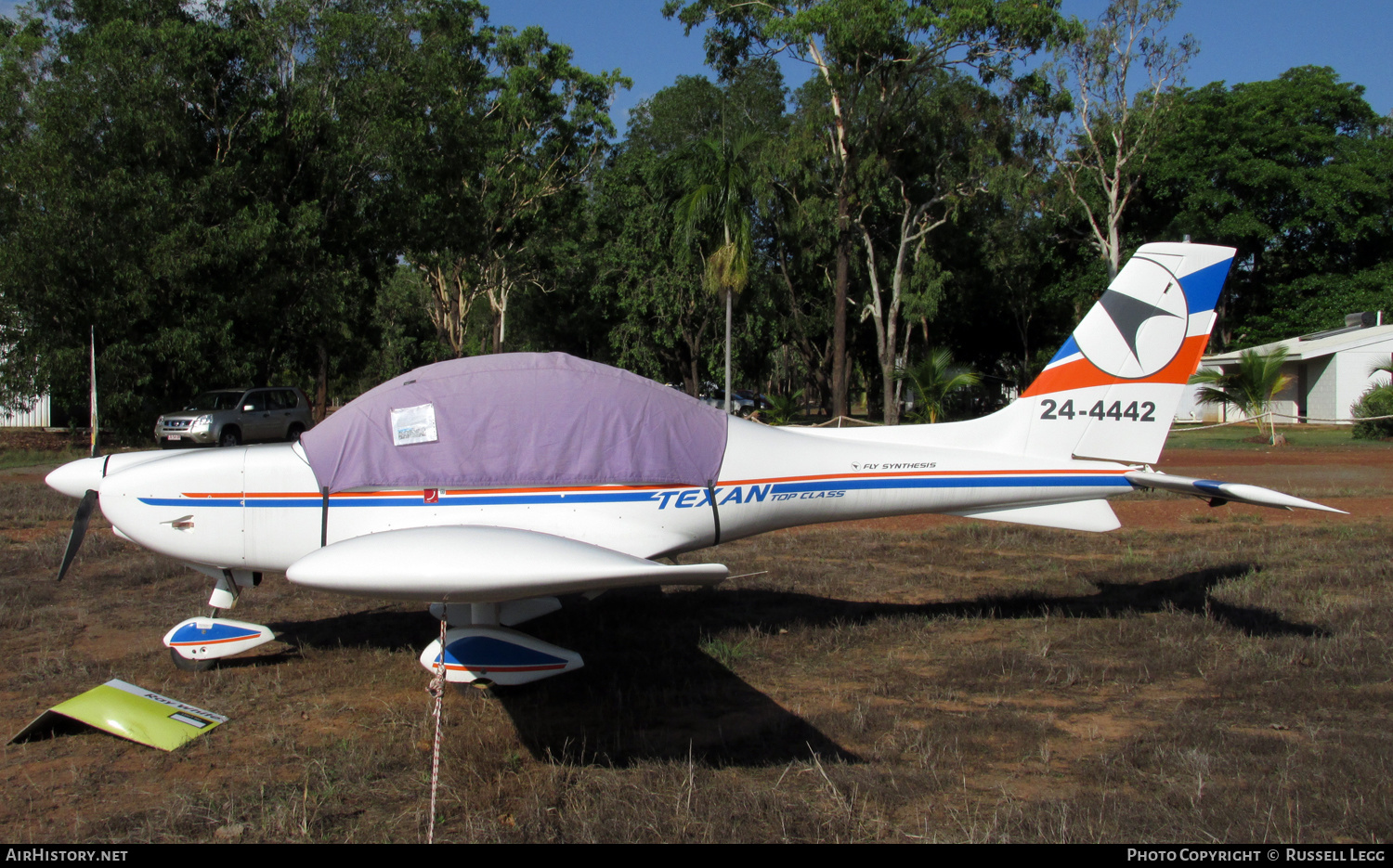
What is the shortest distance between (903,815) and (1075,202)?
40121 millimetres

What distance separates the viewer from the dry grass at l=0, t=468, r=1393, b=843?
3715 mm

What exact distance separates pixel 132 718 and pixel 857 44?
85.1ft

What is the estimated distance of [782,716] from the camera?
4973 millimetres

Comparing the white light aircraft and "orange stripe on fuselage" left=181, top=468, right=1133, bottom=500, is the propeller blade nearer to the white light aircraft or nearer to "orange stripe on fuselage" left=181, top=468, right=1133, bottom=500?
the white light aircraft

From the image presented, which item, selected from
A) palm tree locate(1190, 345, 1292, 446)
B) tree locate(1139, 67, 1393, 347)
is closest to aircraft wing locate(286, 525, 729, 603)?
palm tree locate(1190, 345, 1292, 446)

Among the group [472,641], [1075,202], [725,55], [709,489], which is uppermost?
[725,55]

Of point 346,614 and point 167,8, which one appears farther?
point 167,8

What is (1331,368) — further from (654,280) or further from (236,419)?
(236,419)

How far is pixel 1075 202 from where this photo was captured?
127 feet

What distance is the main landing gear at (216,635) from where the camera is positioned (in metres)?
5.62

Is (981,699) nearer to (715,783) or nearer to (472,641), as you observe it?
(715,783)

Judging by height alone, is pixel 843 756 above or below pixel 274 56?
below

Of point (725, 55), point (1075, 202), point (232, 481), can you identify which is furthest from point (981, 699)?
point (1075, 202)

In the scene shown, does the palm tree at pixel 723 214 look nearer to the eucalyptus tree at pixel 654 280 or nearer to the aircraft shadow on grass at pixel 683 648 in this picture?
the eucalyptus tree at pixel 654 280
